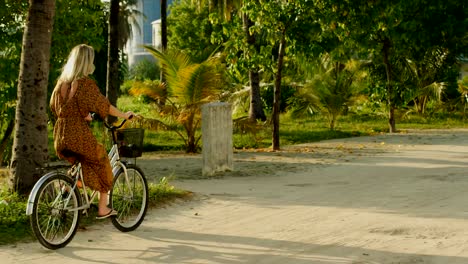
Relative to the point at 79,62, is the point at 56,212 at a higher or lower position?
lower

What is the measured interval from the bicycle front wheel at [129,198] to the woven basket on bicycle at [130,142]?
0.19 meters

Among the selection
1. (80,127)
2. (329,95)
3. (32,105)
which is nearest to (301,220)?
(80,127)

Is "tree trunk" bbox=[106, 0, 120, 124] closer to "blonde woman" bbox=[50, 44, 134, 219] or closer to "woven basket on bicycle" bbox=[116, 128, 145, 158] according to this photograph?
"woven basket on bicycle" bbox=[116, 128, 145, 158]

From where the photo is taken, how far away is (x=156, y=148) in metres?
19.5

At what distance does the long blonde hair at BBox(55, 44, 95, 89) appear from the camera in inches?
292

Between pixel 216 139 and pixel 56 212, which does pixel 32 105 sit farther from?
pixel 216 139

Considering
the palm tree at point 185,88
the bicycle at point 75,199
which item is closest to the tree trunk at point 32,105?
the bicycle at point 75,199

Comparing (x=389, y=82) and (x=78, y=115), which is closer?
(x=78, y=115)

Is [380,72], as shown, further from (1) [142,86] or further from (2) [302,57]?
(1) [142,86]

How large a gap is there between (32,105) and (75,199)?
223 centimetres

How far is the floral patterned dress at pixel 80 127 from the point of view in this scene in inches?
299

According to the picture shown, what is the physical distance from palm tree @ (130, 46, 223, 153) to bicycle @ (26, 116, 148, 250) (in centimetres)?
814

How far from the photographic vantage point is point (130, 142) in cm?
823

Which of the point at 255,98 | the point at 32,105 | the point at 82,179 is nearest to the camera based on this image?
the point at 82,179
